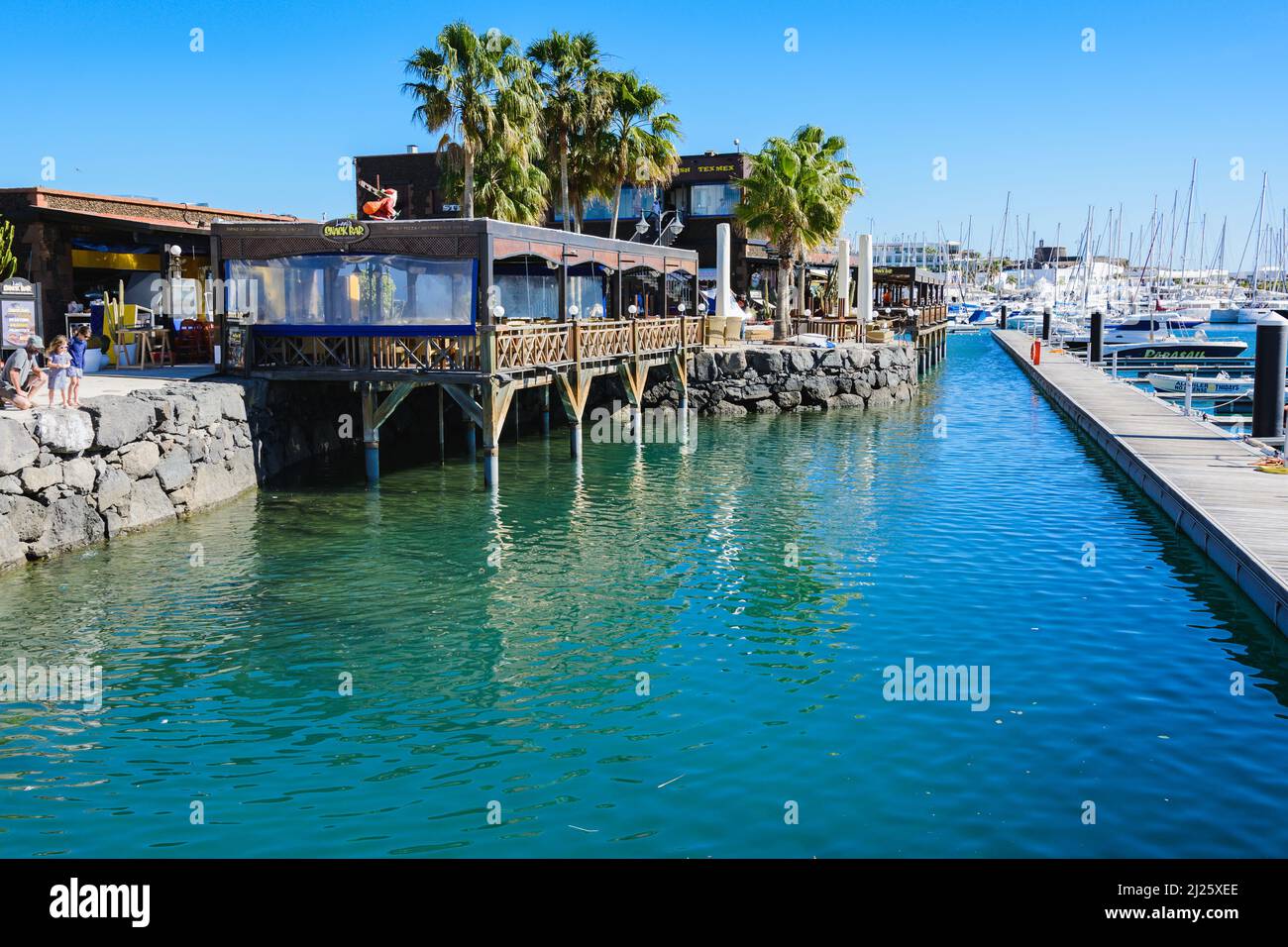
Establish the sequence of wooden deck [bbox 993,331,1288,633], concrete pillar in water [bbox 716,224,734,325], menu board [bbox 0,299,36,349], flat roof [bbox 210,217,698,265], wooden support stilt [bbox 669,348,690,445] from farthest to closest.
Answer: concrete pillar in water [bbox 716,224,734,325] → wooden support stilt [bbox 669,348,690,445] → menu board [bbox 0,299,36,349] → flat roof [bbox 210,217,698,265] → wooden deck [bbox 993,331,1288,633]

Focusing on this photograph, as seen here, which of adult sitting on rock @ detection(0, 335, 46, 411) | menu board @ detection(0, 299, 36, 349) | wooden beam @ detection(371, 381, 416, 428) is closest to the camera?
adult sitting on rock @ detection(0, 335, 46, 411)

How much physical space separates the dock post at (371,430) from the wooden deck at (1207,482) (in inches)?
579

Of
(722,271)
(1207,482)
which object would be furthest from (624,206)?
(1207,482)

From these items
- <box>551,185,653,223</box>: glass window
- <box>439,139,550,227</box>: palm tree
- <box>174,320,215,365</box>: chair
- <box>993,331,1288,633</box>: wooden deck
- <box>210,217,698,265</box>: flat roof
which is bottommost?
<box>993,331,1288,633</box>: wooden deck

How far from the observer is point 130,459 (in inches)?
732

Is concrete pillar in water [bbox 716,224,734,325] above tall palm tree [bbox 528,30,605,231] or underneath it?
underneath

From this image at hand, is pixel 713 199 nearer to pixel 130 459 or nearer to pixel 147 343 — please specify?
pixel 147 343

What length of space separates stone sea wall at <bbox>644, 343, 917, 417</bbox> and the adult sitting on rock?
21612mm

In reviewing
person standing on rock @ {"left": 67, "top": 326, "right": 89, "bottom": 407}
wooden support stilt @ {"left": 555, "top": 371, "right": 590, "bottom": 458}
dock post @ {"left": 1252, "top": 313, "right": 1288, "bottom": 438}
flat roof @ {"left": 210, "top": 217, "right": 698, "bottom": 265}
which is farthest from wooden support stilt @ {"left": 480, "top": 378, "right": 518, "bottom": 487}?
dock post @ {"left": 1252, "top": 313, "right": 1288, "bottom": 438}

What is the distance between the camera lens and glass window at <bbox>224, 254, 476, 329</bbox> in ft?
72.3

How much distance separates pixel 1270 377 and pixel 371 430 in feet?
59.3

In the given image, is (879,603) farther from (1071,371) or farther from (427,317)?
(1071,371)

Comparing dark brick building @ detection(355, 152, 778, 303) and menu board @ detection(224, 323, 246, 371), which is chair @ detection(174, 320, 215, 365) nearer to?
menu board @ detection(224, 323, 246, 371)

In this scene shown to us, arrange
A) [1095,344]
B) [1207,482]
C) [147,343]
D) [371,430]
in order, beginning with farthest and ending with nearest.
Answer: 1. [1095,344]
2. [147,343]
3. [371,430]
4. [1207,482]
